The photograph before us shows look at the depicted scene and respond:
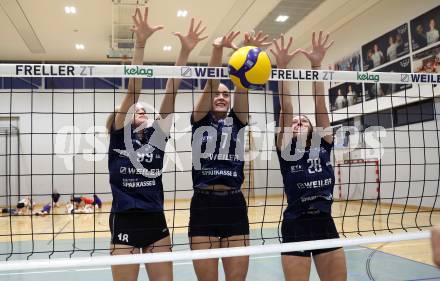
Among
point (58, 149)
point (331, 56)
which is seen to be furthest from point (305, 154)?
point (58, 149)

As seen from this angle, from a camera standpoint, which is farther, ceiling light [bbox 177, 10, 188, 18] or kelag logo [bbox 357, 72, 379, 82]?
ceiling light [bbox 177, 10, 188, 18]

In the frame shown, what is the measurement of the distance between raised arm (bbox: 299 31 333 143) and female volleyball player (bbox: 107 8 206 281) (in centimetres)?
121

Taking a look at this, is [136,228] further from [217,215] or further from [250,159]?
[250,159]

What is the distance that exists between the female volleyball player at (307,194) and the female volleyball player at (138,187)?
0.90 m

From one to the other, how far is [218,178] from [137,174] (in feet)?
1.92

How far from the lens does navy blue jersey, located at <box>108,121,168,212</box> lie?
2.73 metres

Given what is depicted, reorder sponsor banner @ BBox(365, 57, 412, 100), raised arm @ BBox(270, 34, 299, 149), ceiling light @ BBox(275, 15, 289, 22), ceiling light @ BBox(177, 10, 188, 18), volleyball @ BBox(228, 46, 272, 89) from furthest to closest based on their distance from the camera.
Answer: ceiling light @ BBox(275, 15, 289, 22) → ceiling light @ BBox(177, 10, 188, 18) → sponsor banner @ BBox(365, 57, 412, 100) → raised arm @ BBox(270, 34, 299, 149) → volleyball @ BBox(228, 46, 272, 89)

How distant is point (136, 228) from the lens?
8.86ft

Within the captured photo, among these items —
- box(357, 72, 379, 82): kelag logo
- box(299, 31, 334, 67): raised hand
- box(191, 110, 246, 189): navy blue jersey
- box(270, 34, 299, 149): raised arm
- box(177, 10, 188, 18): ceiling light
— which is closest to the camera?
box(191, 110, 246, 189): navy blue jersey

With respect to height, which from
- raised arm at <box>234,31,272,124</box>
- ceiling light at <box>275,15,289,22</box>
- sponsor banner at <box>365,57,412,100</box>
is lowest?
raised arm at <box>234,31,272,124</box>

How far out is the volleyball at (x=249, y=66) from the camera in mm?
2801

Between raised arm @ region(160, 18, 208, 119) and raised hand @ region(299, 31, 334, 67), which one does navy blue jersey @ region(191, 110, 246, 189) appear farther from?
raised hand @ region(299, 31, 334, 67)

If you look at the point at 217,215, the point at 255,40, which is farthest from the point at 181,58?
the point at 217,215

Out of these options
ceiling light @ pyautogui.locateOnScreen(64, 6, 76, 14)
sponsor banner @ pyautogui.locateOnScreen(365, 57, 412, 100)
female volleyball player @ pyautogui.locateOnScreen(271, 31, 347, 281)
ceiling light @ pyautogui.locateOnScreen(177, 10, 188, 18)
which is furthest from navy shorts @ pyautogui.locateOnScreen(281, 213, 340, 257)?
ceiling light @ pyautogui.locateOnScreen(64, 6, 76, 14)
